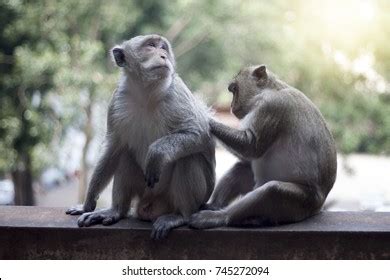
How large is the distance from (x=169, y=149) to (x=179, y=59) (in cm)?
752

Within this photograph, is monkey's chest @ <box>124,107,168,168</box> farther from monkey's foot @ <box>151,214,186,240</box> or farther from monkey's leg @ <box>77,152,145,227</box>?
monkey's foot @ <box>151,214,186,240</box>

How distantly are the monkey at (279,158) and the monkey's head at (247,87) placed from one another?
2.2 inches

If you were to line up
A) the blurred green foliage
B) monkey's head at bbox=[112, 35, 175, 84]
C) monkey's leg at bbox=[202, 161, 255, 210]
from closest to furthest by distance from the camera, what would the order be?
monkey's head at bbox=[112, 35, 175, 84] < monkey's leg at bbox=[202, 161, 255, 210] < the blurred green foliage

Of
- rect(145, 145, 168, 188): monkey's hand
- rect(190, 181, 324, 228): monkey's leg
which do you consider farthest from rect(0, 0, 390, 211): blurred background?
rect(145, 145, 168, 188): monkey's hand

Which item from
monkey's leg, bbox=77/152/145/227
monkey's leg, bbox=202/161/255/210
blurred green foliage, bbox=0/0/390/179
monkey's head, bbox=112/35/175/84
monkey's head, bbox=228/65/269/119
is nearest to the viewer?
monkey's head, bbox=112/35/175/84

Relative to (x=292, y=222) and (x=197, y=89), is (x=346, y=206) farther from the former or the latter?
(x=292, y=222)

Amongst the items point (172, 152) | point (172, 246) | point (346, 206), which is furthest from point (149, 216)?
point (346, 206)

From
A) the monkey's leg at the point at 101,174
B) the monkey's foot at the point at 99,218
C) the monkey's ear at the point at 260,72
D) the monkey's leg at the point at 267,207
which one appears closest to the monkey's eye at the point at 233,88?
the monkey's ear at the point at 260,72

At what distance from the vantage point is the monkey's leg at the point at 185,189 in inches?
139

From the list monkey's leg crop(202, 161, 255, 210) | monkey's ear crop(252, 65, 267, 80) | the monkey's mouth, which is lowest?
monkey's leg crop(202, 161, 255, 210)

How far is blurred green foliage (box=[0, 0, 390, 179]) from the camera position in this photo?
342 inches

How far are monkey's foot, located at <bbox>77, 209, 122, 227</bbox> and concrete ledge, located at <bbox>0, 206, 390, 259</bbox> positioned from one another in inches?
2.7

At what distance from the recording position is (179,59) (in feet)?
35.2

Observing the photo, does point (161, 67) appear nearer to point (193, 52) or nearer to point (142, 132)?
point (142, 132)
